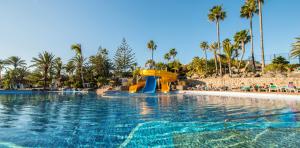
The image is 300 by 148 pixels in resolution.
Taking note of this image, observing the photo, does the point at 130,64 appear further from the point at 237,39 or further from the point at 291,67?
the point at 291,67

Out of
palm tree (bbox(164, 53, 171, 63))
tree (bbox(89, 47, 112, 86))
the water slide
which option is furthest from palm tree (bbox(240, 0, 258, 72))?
tree (bbox(89, 47, 112, 86))

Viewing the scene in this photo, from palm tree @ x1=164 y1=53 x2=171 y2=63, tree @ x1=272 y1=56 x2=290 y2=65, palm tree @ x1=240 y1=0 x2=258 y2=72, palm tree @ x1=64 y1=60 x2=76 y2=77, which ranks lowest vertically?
tree @ x1=272 y1=56 x2=290 y2=65

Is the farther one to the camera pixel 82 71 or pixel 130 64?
pixel 130 64

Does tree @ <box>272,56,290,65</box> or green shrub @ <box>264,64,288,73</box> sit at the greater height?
tree @ <box>272,56,290,65</box>

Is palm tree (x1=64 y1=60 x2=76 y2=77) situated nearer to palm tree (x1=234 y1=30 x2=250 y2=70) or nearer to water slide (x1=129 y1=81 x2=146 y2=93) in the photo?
water slide (x1=129 y1=81 x2=146 y2=93)

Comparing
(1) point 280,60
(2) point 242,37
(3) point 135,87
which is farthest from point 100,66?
(1) point 280,60

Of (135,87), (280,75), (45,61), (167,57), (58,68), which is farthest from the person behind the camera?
(167,57)

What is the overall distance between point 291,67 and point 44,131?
33459 mm

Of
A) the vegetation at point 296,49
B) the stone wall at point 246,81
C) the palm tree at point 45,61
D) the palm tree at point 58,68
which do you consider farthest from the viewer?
the palm tree at point 58,68

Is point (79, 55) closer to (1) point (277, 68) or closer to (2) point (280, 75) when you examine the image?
(1) point (277, 68)

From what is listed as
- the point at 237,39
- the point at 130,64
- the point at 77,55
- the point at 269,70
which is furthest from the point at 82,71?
the point at 269,70

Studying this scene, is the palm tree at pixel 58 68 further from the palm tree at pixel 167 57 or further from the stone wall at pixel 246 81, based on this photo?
the stone wall at pixel 246 81

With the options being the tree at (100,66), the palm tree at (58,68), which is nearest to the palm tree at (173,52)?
the tree at (100,66)

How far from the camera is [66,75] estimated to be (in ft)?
174
